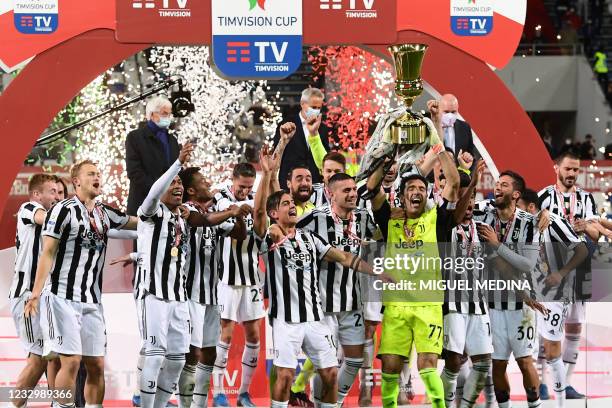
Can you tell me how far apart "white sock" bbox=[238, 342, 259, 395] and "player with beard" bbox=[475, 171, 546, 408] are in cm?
178

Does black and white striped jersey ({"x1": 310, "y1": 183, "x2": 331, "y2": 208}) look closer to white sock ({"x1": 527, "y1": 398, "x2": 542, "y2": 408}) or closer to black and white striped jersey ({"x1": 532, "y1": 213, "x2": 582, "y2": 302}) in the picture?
black and white striped jersey ({"x1": 532, "y1": 213, "x2": 582, "y2": 302})

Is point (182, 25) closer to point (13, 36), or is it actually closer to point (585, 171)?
point (13, 36)

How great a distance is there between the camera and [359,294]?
873 centimetres

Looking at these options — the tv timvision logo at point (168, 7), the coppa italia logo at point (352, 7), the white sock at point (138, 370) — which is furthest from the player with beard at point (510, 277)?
the tv timvision logo at point (168, 7)

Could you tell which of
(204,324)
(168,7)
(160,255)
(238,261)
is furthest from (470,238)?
(168,7)

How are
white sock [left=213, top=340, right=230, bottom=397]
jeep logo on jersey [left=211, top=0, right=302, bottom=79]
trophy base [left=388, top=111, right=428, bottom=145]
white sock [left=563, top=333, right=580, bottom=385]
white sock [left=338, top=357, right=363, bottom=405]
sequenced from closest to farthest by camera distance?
trophy base [left=388, top=111, right=428, bottom=145]
white sock [left=338, top=357, right=363, bottom=405]
white sock [left=563, top=333, right=580, bottom=385]
white sock [left=213, top=340, right=230, bottom=397]
jeep logo on jersey [left=211, top=0, right=302, bottom=79]

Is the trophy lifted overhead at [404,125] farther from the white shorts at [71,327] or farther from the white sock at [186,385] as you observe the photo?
the white shorts at [71,327]

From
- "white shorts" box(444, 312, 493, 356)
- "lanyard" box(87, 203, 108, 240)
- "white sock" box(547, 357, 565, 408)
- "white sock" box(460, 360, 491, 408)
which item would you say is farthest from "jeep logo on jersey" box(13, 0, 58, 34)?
"white sock" box(547, 357, 565, 408)

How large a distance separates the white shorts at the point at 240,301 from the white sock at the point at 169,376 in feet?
3.12

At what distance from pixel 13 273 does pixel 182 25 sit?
2.39m

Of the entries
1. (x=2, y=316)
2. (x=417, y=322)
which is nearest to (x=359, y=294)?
(x=417, y=322)

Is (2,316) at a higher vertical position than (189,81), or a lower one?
lower

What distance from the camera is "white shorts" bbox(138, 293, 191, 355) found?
27.6 ft

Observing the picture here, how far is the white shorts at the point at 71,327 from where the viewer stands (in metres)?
8.23
